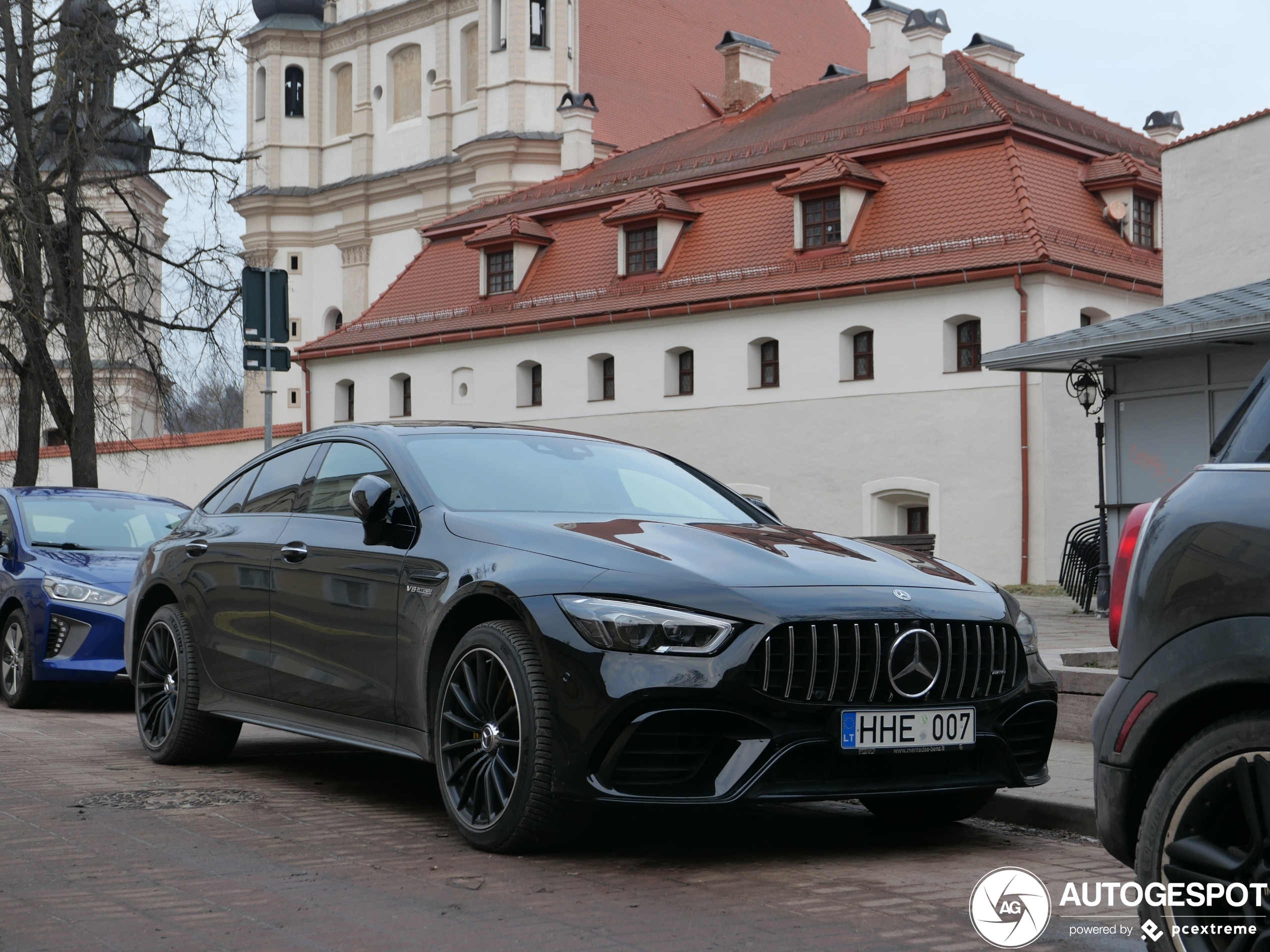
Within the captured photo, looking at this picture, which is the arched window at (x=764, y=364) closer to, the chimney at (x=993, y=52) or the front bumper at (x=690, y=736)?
the chimney at (x=993, y=52)

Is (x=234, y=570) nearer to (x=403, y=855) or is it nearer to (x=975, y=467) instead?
(x=403, y=855)

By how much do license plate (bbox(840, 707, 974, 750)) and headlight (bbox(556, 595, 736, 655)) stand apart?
50 cm

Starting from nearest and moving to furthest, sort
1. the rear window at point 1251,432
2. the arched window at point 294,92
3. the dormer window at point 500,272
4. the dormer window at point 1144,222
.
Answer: the rear window at point 1251,432
the dormer window at point 1144,222
the dormer window at point 500,272
the arched window at point 294,92

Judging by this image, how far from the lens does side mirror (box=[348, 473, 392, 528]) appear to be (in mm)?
6352

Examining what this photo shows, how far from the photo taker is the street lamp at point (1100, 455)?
17.7 m

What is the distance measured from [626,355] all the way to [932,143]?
825cm

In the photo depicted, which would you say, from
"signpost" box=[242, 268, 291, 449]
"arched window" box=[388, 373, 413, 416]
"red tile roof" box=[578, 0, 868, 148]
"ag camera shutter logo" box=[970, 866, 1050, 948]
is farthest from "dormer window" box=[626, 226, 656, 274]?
"ag camera shutter logo" box=[970, 866, 1050, 948]

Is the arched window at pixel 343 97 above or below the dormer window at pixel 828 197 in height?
above

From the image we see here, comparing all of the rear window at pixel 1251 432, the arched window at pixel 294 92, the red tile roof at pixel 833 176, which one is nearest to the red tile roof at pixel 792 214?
the red tile roof at pixel 833 176

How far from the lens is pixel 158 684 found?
823 centimetres

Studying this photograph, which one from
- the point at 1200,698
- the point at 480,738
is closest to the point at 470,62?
the point at 480,738

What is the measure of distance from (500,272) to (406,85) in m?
17.4

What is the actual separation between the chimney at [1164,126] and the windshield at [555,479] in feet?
132

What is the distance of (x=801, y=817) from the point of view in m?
6.71
